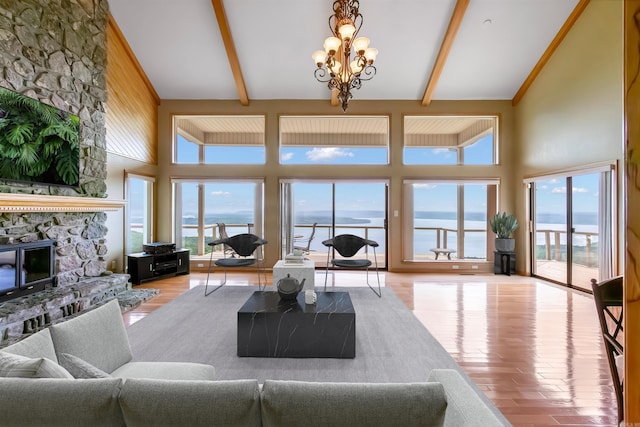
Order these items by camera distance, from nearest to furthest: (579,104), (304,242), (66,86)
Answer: (66,86) → (579,104) → (304,242)

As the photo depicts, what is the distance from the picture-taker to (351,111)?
21.9ft

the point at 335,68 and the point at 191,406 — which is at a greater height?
the point at 335,68

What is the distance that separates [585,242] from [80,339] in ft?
21.1

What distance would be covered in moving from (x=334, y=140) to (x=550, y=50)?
4164mm

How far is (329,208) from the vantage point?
693 cm

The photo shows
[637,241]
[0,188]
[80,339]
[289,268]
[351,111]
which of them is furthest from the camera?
[351,111]

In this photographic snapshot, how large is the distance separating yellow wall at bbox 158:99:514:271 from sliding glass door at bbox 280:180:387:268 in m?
0.19

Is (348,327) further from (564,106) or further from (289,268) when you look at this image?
(564,106)

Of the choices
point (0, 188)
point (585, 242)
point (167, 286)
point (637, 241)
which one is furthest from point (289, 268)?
point (585, 242)

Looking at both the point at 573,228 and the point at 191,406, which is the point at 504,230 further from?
the point at 191,406

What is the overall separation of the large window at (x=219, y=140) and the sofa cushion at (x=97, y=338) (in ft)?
17.1

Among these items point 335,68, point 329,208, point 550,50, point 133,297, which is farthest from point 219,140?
point 550,50

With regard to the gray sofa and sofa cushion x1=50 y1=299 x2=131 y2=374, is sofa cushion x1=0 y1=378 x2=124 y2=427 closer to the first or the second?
the gray sofa

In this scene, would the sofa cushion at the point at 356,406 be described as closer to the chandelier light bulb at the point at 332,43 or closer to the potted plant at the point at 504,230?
the chandelier light bulb at the point at 332,43
